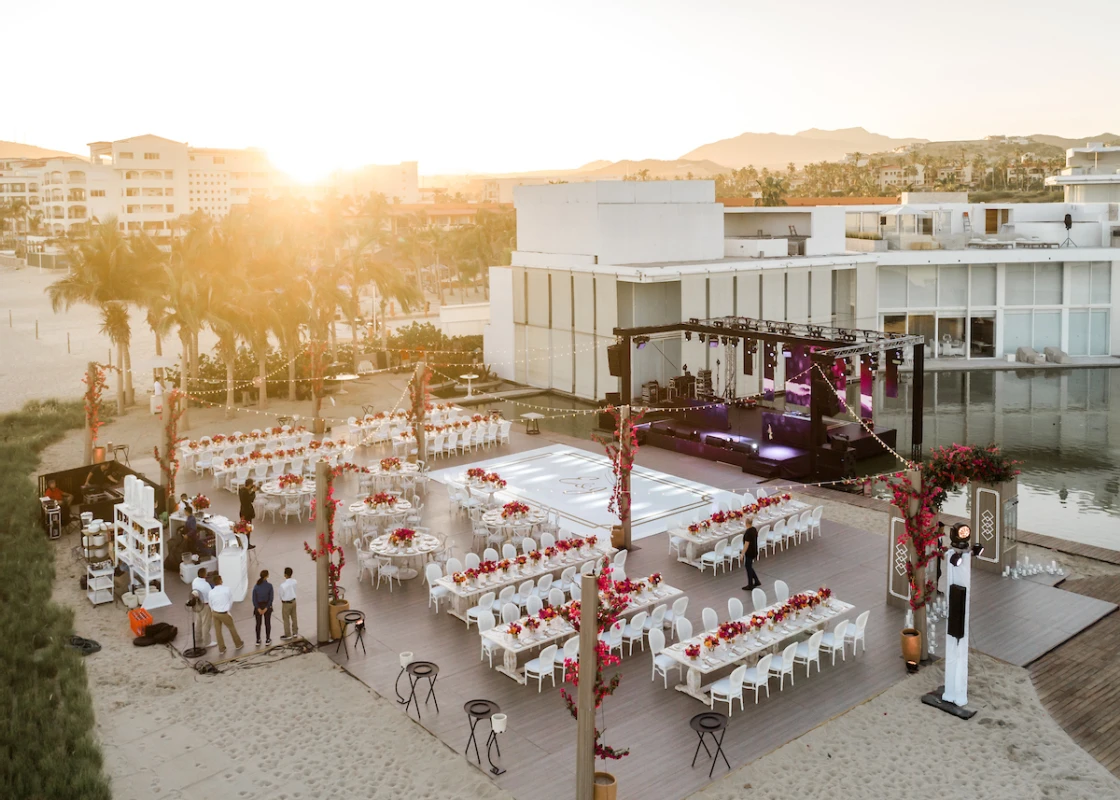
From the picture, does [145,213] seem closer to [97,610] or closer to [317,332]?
[317,332]

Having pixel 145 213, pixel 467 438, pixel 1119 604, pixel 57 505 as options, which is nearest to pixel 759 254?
pixel 467 438

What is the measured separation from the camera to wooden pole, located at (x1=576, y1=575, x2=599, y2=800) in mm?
10070

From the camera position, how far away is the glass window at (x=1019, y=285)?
148 ft

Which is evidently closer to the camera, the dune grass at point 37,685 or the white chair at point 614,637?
the dune grass at point 37,685

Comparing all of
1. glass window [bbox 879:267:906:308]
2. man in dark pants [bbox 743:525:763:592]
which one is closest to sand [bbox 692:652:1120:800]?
man in dark pants [bbox 743:525:763:592]

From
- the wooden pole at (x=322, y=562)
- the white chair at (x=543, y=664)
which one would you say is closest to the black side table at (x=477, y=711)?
the white chair at (x=543, y=664)

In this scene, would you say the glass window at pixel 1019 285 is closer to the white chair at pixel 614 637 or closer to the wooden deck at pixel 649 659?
the wooden deck at pixel 649 659

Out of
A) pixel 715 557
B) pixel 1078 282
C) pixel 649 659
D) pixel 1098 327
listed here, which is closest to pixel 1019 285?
pixel 1078 282

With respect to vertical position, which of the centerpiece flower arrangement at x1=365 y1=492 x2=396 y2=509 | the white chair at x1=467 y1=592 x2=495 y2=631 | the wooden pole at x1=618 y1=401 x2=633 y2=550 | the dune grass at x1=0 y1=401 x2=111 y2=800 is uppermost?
the wooden pole at x1=618 y1=401 x2=633 y2=550

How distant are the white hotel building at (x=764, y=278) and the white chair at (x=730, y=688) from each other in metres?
22.2

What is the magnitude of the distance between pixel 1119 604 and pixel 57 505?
21.2 m

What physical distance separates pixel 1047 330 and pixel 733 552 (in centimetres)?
3330

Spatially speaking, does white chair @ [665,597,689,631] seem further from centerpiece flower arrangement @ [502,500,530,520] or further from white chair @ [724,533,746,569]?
centerpiece flower arrangement @ [502,500,530,520]

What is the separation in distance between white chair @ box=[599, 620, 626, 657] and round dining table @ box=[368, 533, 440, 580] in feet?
15.9
